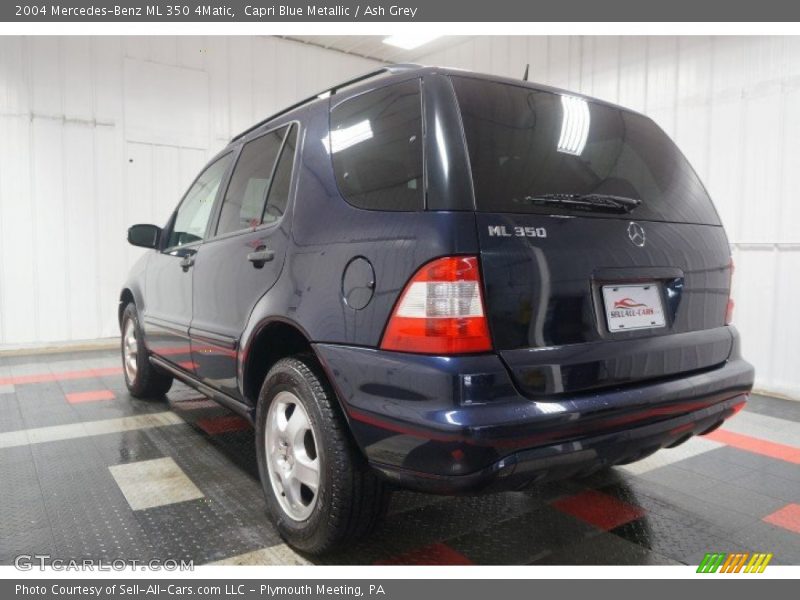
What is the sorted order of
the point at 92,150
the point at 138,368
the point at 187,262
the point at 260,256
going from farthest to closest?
1. the point at 92,150
2. the point at 138,368
3. the point at 187,262
4. the point at 260,256

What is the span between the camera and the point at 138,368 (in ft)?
13.1

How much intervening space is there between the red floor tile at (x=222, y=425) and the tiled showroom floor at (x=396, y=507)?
0.01 m

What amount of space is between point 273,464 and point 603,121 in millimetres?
1718

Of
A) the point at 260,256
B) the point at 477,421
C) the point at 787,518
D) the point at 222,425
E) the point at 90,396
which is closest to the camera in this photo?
the point at 477,421

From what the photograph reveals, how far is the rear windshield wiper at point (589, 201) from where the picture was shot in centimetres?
162

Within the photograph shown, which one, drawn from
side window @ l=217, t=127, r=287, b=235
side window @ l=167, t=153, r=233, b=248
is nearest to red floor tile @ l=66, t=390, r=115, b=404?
side window @ l=167, t=153, r=233, b=248

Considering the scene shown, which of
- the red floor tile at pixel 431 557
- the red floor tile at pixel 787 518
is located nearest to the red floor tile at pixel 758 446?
the red floor tile at pixel 787 518

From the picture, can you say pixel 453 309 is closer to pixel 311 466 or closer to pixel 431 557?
pixel 311 466

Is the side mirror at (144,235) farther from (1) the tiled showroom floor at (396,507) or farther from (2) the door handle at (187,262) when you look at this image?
(1) the tiled showroom floor at (396,507)

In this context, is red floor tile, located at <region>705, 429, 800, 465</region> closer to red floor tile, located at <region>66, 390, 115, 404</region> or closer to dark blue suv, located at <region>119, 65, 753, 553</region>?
dark blue suv, located at <region>119, 65, 753, 553</region>

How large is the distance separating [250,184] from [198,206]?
76cm

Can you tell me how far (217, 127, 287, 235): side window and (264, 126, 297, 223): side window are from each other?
6cm

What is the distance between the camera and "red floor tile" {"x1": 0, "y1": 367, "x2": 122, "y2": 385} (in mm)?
4964

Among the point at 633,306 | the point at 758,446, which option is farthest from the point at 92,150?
the point at 758,446
